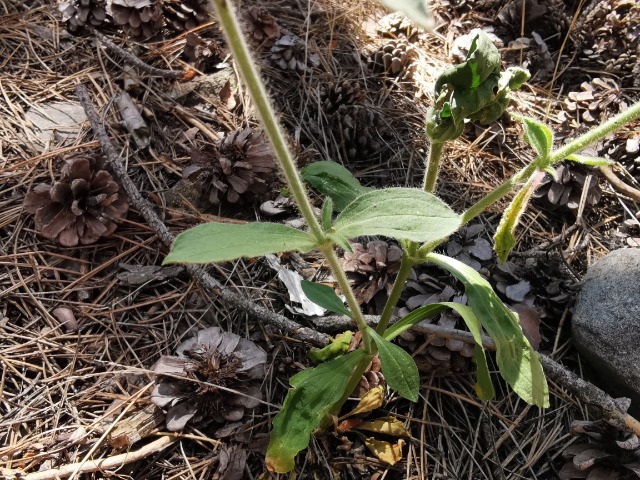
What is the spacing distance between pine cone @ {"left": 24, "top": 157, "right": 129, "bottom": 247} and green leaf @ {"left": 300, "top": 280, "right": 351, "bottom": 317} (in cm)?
91

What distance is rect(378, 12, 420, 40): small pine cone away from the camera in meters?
2.81

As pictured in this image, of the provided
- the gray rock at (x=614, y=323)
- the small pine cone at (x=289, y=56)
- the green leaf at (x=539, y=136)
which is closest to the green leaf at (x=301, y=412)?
the green leaf at (x=539, y=136)

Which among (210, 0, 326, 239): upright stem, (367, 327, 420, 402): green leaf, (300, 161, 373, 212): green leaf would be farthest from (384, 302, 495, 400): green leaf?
(210, 0, 326, 239): upright stem

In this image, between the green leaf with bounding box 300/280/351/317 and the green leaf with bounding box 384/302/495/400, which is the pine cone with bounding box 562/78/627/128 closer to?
the green leaf with bounding box 384/302/495/400

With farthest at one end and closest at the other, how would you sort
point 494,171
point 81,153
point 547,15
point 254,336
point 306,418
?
point 547,15, point 494,171, point 81,153, point 254,336, point 306,418

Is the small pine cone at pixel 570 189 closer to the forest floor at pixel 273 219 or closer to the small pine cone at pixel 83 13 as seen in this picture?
the forest floor at pixel 273 219

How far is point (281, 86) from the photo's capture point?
2.54 meters

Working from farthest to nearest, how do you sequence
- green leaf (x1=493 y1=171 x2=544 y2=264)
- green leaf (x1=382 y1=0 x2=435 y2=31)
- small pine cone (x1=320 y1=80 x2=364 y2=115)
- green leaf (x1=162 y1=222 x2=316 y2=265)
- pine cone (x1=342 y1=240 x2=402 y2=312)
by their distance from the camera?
small pine cone (x1=320 y1=80 x2=364 y2=115)
pine cone (x1=342 y1=240 x2=402 y2=312)
green leaf (x1=493 y1=171 x2=544 y2=264)
green leaf (x1=162 y1=222 x2=316 y2=265)
green leaf (x1=382 y1=0 x2=435 y2=31)

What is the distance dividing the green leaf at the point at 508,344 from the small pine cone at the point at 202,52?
1714mm

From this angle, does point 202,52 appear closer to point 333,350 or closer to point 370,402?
point 333,350

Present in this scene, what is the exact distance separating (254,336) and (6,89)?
5.56 ft

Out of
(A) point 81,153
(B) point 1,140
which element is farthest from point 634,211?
(B) point 1,140

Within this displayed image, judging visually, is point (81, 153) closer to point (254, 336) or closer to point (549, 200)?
point (254, 336)

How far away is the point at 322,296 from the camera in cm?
165
